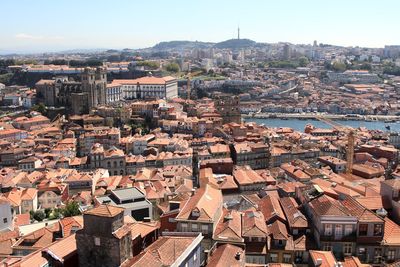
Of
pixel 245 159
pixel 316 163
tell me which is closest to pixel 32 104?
pixel 245 159

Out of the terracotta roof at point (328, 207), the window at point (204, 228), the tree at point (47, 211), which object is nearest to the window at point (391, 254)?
the terracotta roof at point (328, 207)

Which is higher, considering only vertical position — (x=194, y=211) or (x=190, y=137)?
(x=194, y=211)

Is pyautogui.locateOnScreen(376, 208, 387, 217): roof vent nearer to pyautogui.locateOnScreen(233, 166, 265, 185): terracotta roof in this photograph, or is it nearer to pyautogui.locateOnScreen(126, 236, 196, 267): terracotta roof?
pyautogui.locateOnScreen(126, 236, 196, 267): terracotta roof

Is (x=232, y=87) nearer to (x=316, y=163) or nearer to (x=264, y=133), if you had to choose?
(x=264, y=133)

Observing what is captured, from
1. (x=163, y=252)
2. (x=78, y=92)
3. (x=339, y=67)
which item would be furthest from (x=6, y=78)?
(x=339, y=67)

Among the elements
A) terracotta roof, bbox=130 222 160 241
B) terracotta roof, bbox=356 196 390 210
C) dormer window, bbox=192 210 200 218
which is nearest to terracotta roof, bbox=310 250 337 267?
terracotta roof, bbox=356 196 390 210

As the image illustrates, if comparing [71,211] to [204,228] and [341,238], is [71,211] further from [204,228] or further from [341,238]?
[341,238]

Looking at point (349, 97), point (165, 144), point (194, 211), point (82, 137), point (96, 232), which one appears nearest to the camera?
point (96, 232)
